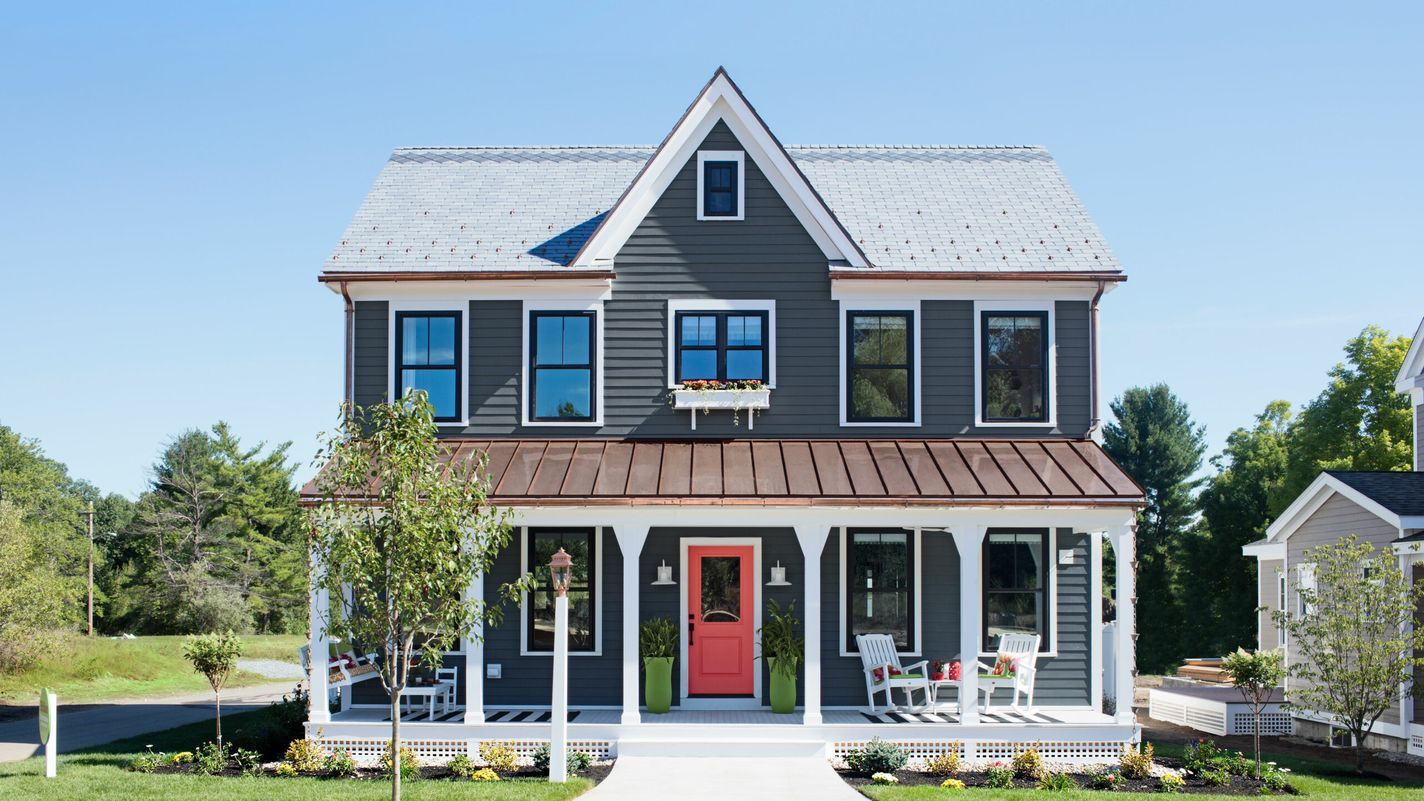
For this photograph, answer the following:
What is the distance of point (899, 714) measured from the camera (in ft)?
52.0

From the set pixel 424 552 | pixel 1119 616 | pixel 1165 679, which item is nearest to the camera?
pixel 424 552

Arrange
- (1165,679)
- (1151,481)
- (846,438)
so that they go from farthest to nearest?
(1151,481)
(1165,679)
(846,438)

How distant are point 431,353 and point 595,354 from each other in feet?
7.83

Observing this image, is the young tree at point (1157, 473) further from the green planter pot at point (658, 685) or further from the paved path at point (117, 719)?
the green planter pot at point (658, 685)

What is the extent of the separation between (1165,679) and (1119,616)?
572 inches

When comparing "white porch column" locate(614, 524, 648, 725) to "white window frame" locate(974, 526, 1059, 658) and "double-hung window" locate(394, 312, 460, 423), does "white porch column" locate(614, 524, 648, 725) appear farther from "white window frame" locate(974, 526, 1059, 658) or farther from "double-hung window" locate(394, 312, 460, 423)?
"white window frame" locate(974, 526, 1059, 658)

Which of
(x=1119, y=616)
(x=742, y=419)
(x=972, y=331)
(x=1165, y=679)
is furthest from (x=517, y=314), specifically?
(x=1165, y=679)

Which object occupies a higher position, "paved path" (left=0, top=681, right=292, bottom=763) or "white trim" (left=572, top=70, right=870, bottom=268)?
"white trim" (left=572, top=70, right=870, bottom=268)

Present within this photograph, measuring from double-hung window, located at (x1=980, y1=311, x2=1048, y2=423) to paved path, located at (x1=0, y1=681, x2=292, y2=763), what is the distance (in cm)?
1427

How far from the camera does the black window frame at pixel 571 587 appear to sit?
1673 centimetres

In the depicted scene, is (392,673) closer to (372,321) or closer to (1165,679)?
(372,321)

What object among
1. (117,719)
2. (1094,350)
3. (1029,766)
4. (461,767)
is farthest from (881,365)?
(117,719)

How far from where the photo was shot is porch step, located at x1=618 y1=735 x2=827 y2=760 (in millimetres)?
14156

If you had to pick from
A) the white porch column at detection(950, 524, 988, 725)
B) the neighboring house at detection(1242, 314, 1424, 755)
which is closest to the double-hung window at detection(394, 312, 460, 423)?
the white porch column at detection(950, 524, 988, 725)
